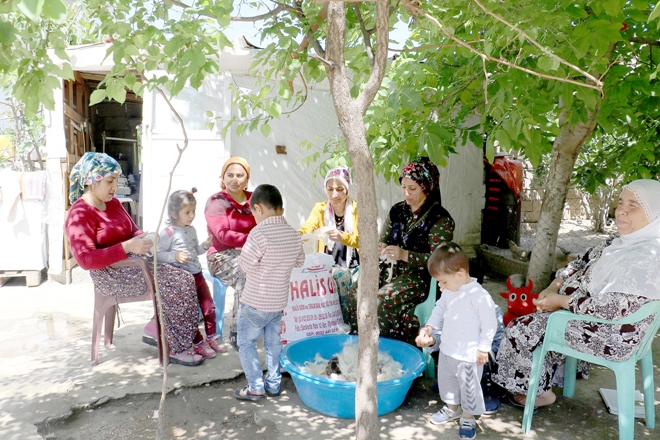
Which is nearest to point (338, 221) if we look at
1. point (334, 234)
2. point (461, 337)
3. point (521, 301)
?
point (334, 234)

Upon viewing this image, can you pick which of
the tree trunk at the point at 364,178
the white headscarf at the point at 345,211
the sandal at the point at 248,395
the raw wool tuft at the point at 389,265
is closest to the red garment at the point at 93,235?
the sandal at the point at 248,395

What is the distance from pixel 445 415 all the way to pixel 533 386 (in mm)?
497

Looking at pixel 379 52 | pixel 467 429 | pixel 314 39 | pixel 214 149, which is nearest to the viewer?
pixel 379 52

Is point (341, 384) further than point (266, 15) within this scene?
Yes

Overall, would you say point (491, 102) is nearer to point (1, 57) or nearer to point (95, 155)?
point (1, 57)

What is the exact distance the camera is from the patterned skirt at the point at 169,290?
11.6 feet

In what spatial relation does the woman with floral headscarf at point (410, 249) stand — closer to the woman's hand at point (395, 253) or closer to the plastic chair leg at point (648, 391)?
the woman's hand at point (395, 253)

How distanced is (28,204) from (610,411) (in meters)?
5.56

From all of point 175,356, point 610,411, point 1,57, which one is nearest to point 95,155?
point 175,356

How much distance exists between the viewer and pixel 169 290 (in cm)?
358

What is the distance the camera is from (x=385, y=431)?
276 centimetres

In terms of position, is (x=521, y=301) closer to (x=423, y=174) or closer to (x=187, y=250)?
(x=423, y=174)

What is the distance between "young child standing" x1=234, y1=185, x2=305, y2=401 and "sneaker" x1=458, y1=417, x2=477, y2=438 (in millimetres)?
1088

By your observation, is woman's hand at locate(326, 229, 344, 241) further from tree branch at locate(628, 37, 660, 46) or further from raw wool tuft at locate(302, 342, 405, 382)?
tree branch at locate(628, 37, 660, 46)
